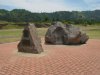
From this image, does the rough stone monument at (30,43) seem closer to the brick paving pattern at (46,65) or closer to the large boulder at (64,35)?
the brick paving pattern at (46,65)

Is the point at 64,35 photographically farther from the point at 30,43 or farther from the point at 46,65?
the point at 46,65

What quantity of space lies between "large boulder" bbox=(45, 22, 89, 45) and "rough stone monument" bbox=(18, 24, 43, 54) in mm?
4215

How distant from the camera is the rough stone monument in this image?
1201cm

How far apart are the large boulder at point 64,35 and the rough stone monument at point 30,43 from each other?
13.8 feet

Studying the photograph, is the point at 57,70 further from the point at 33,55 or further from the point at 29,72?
the point at 33,55

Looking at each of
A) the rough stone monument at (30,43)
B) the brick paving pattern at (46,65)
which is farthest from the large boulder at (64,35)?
the brick paving pattern at (46,65)

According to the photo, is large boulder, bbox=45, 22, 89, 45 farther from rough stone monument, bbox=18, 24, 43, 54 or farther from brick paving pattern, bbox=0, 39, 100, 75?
brick paving pattern, bbox=0, 39, 100, 75

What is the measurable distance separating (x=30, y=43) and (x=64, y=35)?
203 inches

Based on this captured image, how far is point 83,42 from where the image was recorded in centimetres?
1700

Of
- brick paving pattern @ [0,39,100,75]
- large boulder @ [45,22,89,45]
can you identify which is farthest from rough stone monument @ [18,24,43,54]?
large boulder @ [45,22,89,45]

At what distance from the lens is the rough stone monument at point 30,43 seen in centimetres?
1201

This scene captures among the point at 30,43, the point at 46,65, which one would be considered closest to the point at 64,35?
the point at 30,43

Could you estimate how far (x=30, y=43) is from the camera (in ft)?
40.2

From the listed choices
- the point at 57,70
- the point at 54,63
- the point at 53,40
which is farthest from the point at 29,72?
the point at 53,40
